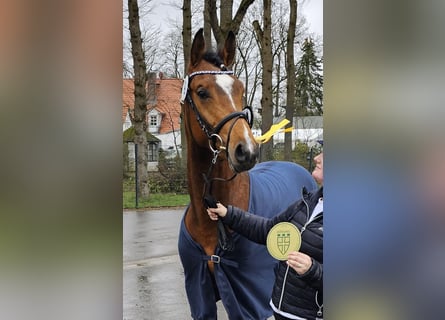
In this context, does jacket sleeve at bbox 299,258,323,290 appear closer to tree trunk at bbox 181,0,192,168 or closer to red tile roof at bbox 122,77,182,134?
tree trunk at bbox 181,0,192,168

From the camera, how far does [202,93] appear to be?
2.12m

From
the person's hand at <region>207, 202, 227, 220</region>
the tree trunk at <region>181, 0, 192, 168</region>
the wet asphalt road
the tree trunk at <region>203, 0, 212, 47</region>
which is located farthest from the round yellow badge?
the tree trunk at <region>203, 0, 212, 47</region>

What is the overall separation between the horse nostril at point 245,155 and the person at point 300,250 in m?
0.24

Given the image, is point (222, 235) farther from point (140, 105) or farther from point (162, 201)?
point (140, 105)

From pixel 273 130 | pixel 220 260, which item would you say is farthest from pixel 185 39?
pixel 220 260

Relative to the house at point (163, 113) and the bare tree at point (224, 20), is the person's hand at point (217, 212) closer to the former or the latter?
the house at point (163, 113)

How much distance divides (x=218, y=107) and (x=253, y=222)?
20.6 inches

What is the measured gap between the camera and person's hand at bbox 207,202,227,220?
2.21m

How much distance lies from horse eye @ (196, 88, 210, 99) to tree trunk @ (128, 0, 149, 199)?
228mm

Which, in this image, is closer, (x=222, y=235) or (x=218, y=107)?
(x=218, y=107)
